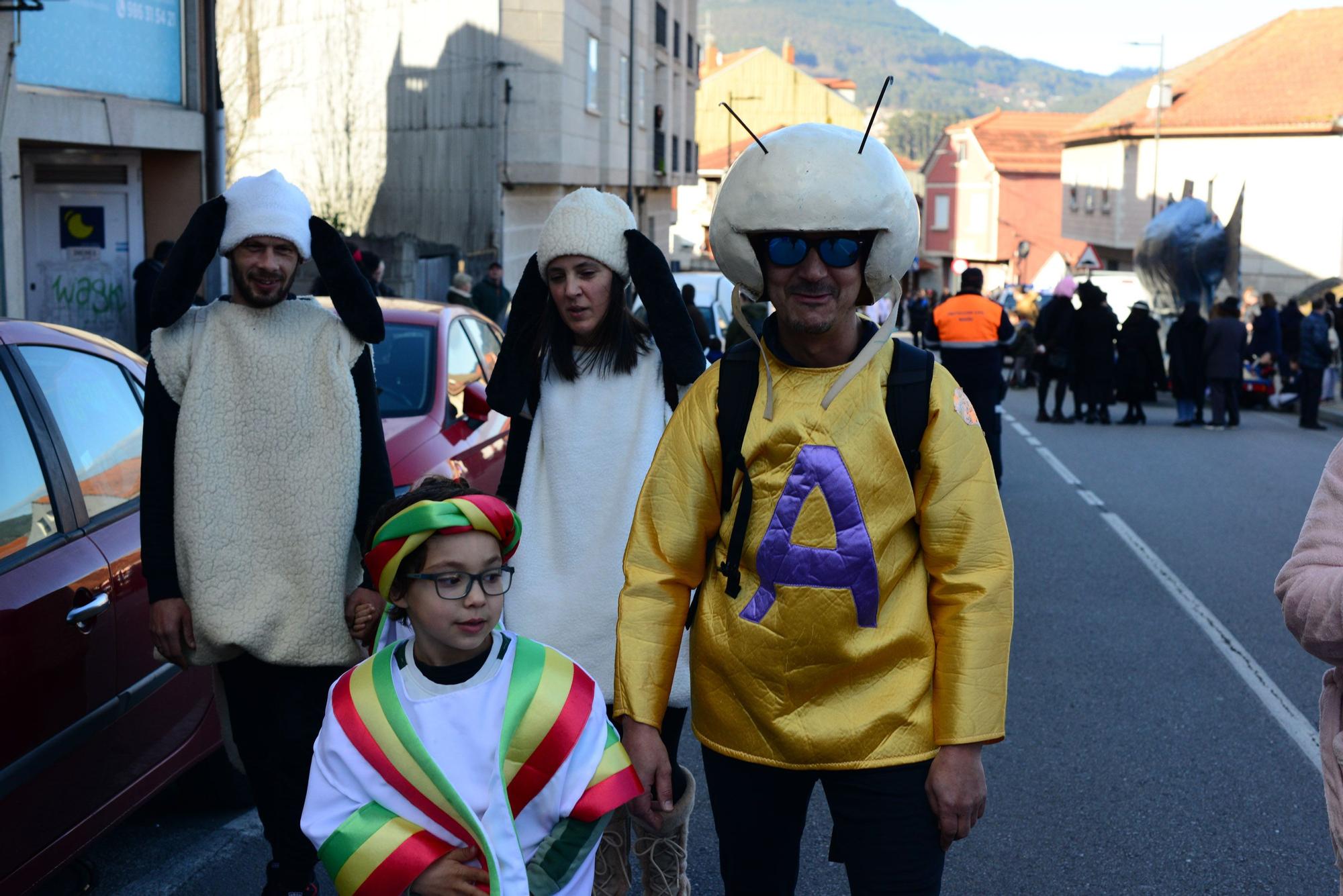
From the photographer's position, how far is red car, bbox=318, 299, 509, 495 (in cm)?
634

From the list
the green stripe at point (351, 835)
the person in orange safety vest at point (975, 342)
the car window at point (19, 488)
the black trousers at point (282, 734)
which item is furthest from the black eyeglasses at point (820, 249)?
the person in orange safety vest at point (975, 342)

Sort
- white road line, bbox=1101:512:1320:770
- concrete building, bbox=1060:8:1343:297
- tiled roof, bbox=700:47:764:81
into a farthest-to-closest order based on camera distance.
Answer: tiled roof, bbox=700:47:764:81
concrete building, bbox=1060:8:1343:297
white road line, bbox=1101:512:1320:770

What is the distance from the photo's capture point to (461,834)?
8.27 feet

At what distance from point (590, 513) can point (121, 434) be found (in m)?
1.69

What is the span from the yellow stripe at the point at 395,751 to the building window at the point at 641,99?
30.2m

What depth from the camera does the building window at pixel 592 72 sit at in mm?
26797

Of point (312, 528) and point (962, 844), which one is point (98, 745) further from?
point (962, 844)

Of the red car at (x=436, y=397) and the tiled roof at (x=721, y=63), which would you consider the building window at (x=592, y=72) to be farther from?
the tiled roof at (x=721, y=63)

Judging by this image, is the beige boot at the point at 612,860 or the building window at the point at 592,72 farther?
the building window at the point at 592,72

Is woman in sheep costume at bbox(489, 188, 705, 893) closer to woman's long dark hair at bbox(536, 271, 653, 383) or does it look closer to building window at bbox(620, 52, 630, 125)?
woman's long dark hair at bbox(536, 271, 653, 383)

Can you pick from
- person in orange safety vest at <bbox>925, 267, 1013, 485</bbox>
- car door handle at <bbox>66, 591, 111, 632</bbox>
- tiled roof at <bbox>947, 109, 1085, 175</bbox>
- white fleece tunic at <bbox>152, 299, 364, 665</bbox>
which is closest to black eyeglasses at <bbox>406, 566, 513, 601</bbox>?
white fleece tunic at <bbox>152, 299, 364, 665</bbox>

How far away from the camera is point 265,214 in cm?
330

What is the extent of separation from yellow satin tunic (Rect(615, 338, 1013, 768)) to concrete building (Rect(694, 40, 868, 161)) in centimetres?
6853

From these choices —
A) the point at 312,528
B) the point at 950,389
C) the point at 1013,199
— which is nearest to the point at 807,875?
the point at 312,528
